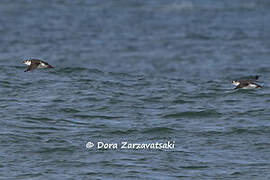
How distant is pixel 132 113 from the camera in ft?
68.3

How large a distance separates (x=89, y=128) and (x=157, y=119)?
1.93m

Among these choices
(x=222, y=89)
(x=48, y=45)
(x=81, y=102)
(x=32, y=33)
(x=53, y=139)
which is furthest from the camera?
(x=32, y=33)

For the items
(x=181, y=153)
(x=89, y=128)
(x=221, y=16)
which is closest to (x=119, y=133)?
(x=89, y=128)

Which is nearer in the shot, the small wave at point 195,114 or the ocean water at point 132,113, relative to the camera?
the ocean water at point 132,113

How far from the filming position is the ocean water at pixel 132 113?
659 inches

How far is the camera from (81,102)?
21.8m

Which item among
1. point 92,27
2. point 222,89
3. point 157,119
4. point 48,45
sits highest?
point 92,27

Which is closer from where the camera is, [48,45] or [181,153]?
[181,153]

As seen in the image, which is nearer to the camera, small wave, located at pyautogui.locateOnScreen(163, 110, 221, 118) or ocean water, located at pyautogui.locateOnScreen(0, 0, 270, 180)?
ocean water, located at pyautogui.locateOnScreen(0, 0, 270, 180)

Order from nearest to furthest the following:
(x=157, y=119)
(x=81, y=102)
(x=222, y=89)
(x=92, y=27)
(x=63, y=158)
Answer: (x=63, y=158) → (x=157, y=119) → (x=81, y=102) → (x=222, y=89) → (x=92, y=27)

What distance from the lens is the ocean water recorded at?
1675 centimetres

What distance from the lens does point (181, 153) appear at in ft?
57.5

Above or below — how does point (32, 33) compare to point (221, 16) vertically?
below

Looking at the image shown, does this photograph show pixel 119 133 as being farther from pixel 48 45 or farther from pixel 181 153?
pixel 48 45
